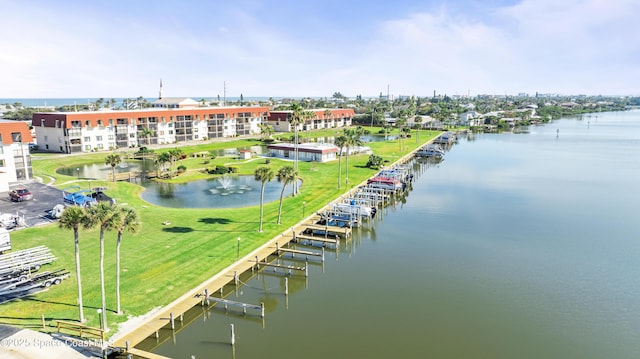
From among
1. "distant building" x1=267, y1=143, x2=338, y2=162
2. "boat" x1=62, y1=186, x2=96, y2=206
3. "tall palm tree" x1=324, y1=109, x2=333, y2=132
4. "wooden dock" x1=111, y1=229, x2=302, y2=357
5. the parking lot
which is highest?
"tall palm tree" x1=324, y1=109, x2=333, y2=132

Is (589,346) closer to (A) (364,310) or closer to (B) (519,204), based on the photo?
(A) (364,310)

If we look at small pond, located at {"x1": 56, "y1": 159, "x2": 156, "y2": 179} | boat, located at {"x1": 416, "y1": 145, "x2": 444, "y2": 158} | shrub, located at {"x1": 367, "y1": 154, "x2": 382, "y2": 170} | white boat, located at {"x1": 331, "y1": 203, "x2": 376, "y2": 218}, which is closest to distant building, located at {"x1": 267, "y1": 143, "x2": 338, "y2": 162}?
shrub, located at {"x1": 367, "y1": 154, "x2": 382, "y2": 170}

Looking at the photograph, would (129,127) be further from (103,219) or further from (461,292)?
(461,292)

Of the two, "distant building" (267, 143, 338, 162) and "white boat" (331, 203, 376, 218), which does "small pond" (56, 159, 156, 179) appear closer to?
"distant building" (267, 143, 338, 162)

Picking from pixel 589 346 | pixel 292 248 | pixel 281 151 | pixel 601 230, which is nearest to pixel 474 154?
pixel 281 151

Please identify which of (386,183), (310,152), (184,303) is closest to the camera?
(184,303)

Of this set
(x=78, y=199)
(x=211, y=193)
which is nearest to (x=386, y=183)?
(x=211, y=193)
